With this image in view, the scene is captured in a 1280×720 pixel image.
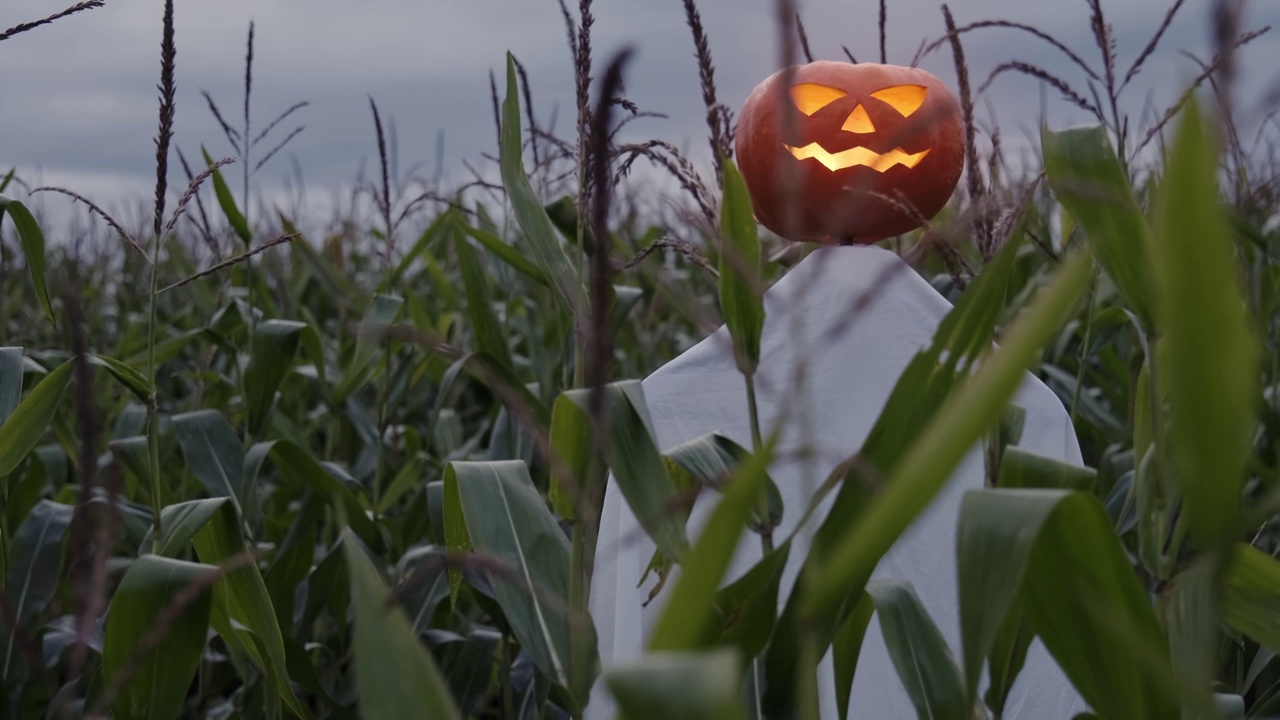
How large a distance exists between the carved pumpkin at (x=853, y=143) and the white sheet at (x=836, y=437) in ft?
0.71

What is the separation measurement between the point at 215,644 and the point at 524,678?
769 millimetres

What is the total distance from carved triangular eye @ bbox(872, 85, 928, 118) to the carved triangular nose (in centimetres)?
4

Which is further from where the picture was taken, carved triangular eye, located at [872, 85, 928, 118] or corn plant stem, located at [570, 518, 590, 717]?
carved triangular eye, located at [872, 85, 928, 118]

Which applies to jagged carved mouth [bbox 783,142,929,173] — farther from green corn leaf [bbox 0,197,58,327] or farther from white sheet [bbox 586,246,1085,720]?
green corn leaf [bbox 0,197,58,327]

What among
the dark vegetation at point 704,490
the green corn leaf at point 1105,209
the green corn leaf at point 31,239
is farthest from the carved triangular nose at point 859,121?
the green corn leaf at point 31,239

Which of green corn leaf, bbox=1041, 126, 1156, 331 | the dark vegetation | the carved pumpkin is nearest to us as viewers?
the dark vegetation

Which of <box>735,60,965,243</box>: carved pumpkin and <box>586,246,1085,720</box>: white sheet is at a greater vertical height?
<box>735,60,965,243</box>: carved pumpkin

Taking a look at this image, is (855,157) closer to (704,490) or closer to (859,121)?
(859,121)

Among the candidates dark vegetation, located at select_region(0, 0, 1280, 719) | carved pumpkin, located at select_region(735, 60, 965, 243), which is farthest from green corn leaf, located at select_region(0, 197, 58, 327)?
carved pumpkin, located at select_region(735, 60, 965, 243)

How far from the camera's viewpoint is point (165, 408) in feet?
11.7

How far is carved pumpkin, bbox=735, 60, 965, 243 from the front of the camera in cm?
152

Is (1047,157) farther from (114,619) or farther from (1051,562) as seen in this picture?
→ (114,619)

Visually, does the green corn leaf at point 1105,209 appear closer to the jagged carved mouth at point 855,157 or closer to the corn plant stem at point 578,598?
the corn plant stem at point 578,598

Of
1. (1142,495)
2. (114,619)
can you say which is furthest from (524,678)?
(1142,495)
